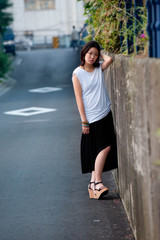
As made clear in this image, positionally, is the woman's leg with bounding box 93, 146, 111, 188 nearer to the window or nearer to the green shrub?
the green shrub

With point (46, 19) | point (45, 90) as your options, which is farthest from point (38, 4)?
point (45, 90)

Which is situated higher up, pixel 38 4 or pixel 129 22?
→ pixel 38 4

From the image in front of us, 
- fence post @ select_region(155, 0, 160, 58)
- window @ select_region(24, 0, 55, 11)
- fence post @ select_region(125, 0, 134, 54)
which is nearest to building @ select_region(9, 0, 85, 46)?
window @ select_region(24, 0, 55, 11)

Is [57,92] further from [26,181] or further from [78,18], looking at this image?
[78,18]

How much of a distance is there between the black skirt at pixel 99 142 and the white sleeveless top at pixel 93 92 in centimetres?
10

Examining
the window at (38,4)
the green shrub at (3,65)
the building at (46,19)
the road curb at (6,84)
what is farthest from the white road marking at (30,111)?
the window at (38,4)

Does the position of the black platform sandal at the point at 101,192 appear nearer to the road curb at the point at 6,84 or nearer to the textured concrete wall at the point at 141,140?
the textured concrete wall at the point at 141,140

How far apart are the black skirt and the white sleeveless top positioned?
10cm

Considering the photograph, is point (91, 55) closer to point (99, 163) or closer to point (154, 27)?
point (99, 163)

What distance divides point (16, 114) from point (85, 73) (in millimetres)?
9007

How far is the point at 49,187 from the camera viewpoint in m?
6.48

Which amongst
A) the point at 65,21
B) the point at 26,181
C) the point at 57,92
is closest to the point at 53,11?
the point at 65,21

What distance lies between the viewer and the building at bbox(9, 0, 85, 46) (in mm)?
81062

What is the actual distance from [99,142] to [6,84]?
20277 millimetres
